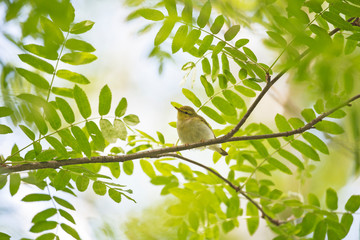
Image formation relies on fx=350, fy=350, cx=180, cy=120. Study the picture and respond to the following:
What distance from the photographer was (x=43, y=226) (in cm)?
233

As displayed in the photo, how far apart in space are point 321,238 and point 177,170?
1270 millimetres

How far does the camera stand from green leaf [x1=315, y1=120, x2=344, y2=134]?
2.45 metres

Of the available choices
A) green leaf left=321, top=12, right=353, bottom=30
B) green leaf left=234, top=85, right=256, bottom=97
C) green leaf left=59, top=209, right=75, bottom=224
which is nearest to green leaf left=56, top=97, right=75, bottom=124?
green leaf left=59, top=209, right=75, bottom=224

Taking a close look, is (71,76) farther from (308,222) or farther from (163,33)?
(308,222)

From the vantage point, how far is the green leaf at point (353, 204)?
2686 millimetres

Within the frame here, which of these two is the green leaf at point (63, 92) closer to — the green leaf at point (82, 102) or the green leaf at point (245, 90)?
the green leaf at point (82, 102)

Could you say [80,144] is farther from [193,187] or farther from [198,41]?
[193,187]

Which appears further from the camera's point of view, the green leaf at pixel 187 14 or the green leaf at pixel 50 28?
the green leaf at pixel 187 14

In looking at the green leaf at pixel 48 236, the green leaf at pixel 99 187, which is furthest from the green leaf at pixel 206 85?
the green leaf at pixel 48 236

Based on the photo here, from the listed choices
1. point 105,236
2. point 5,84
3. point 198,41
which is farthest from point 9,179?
point 198,41

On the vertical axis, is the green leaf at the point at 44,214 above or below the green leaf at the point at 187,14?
below

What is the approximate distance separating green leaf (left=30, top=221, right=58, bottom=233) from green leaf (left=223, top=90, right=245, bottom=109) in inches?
58.9

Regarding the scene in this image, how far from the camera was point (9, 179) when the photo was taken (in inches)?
78.0

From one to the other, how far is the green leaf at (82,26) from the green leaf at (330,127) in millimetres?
1694
